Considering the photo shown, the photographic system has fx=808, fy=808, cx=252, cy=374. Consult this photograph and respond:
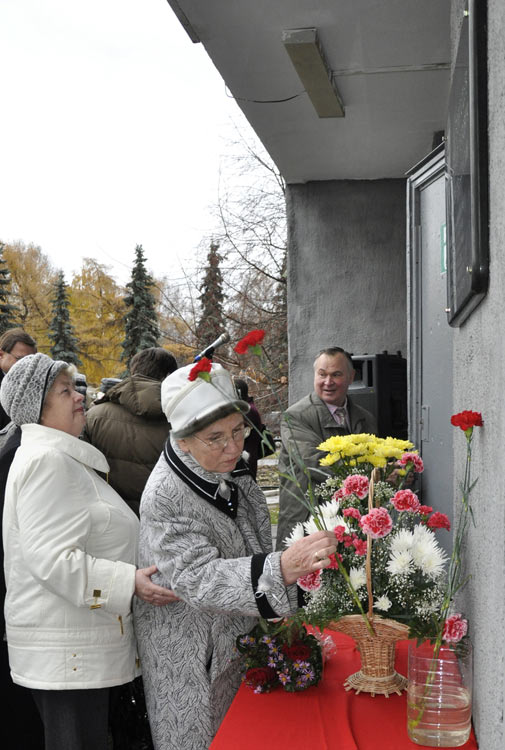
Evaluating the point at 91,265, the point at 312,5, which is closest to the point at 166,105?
the point at 91,265

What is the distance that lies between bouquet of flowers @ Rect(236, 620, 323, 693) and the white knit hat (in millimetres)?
535

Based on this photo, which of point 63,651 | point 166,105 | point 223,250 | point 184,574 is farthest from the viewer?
point 166,105

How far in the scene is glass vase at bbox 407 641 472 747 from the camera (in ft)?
5.62

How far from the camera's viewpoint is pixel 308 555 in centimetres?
186

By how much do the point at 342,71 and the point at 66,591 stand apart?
350 cm

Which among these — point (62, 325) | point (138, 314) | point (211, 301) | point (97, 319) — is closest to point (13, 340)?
point (211, 301)

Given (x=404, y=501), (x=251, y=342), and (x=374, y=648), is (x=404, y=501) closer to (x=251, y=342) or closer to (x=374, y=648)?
(x=374, y=648)

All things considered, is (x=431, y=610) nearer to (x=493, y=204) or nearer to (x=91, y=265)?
(x=493, y=204)

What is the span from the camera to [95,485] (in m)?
2.57

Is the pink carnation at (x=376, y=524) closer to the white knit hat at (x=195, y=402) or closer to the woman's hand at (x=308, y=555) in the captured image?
the woman's hand at (x=308, y=555)

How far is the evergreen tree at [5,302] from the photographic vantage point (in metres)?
28.6

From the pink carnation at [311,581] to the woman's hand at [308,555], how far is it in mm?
13

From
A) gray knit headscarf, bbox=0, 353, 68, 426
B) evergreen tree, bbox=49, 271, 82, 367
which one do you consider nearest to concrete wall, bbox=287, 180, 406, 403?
gray knit headscarf, bbox=0, 353, 68, 426

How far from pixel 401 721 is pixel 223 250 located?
46.7 feet
